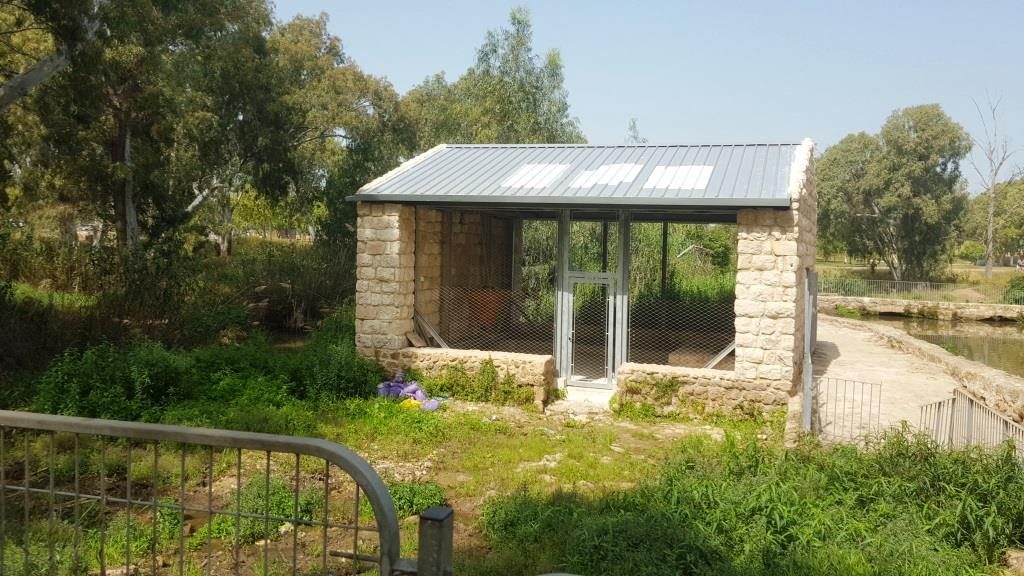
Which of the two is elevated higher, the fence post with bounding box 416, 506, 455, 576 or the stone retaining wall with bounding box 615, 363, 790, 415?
the fence post with bounding box 416, 506, 455, 576

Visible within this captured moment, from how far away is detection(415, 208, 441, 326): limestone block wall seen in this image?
481 inches

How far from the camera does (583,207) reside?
36.0ft

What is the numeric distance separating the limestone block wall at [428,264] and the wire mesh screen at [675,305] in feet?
11.2

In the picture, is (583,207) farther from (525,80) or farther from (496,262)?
(525,80)

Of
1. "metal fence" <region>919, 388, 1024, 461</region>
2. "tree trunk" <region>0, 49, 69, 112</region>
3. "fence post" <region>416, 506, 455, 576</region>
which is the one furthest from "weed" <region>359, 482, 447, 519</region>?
"tree trunk" <region>0, 49, 69, 112</region>

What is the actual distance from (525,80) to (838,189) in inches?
795

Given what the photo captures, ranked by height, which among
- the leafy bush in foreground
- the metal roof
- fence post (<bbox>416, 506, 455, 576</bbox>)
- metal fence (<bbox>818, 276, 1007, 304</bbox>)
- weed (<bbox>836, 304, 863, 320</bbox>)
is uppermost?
the metal roof

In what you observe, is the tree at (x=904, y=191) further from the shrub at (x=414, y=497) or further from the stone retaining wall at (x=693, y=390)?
the shrub at (x=414, y=497)

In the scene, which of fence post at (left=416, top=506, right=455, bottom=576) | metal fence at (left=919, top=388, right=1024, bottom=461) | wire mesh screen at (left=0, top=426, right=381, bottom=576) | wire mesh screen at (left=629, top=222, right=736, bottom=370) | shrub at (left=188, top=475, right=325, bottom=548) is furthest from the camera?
wire mesh screen at (left=629, top=222, right=736, bottom=370)

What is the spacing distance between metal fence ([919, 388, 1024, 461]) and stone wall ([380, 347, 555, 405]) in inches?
189

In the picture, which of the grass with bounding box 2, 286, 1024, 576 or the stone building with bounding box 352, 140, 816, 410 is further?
the stone building with bounding box 352, 140, 816, 410

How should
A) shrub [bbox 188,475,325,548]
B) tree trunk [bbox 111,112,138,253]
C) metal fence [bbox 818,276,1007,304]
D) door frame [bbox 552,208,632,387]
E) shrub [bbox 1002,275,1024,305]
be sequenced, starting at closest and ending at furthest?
shrub [bbox 188,475,325,548], door frame [bbox 552,208,632,387], tree trunk [bbox 111,112,138,253], shrub [bbox 1002,275,1024,305], metal fence [bbox 818,276,1007,304]

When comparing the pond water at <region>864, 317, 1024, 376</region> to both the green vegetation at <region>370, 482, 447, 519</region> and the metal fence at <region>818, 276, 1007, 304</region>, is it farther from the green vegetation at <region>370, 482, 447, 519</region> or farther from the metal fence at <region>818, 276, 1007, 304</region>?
the green vegetation at <region>370, 482, 447, 519</region>

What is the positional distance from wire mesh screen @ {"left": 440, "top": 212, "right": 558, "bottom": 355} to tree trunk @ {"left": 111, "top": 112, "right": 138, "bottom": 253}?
870 cm
